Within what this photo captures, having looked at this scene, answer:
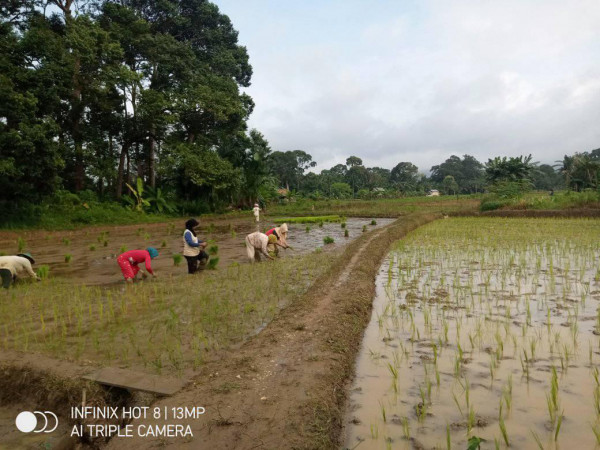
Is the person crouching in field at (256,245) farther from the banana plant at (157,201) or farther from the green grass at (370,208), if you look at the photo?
the green grass at (370,208)

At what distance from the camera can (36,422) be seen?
2.63 meters

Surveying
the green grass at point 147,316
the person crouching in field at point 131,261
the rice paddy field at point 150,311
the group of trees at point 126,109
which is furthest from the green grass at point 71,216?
the person crouching in field at point 131,261

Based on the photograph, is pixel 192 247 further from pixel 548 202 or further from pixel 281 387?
pixel 548 202

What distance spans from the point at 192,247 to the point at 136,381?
4.50 m

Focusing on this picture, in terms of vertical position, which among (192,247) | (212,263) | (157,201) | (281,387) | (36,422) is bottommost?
(36,422)

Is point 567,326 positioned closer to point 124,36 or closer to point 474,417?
point 474,417

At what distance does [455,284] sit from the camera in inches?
227

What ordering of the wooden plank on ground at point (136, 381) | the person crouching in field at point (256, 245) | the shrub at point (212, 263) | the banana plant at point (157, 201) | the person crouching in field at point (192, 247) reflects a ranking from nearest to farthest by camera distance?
1. the wooden plank on ground at point (136, 381)
2. the person crouching in field at point (192, 247)
3. the shrub at point (212, 263)
4. the person crouching in field at point (256, 245)
5. the banana plant at point (157, 201)

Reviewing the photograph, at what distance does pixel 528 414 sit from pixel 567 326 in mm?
1931

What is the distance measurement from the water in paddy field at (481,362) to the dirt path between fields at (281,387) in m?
0.19

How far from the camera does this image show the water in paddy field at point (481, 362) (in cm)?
229

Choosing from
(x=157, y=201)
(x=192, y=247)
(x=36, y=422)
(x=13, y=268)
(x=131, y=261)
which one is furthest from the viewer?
(x=157, y=201)

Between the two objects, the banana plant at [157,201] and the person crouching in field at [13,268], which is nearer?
the person crouching in field at [13,268]

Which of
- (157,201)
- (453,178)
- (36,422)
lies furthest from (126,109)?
(453,178)
